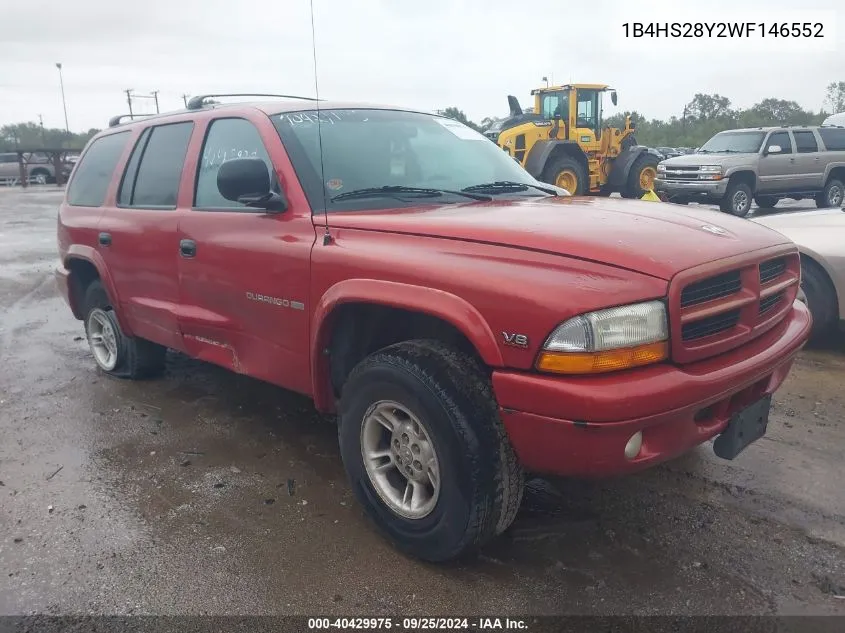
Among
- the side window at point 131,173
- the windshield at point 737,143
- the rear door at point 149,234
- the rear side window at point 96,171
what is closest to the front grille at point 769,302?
the rear door at point 149,234

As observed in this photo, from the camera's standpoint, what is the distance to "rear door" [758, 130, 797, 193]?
14297 mm

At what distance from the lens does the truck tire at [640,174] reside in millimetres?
16125

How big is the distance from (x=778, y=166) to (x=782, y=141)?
2.01 ft

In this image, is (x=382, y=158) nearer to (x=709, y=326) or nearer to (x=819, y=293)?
(x=709, y=326)

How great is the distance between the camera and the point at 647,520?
118 inches

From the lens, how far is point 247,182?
9.99 feet

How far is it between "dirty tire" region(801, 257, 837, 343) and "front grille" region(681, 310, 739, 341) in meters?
2.91

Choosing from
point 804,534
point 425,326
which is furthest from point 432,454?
point 804,534

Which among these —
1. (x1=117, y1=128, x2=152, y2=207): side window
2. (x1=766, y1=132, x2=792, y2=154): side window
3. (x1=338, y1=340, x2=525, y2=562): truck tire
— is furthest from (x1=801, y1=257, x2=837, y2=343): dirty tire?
(x1=766, y1=132, x2=792, y2=154): side window

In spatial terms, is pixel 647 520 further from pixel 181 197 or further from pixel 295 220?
pixel 181 197

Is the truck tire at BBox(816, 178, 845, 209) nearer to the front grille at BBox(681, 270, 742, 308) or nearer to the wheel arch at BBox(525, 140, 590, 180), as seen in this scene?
the wheel arch at BBox(525, 140, 590, 180)

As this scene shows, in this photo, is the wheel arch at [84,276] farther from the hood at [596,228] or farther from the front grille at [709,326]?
the front grille at [709,326]

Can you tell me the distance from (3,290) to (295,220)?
7.05m

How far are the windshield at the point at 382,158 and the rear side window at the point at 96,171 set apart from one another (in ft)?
6.41
